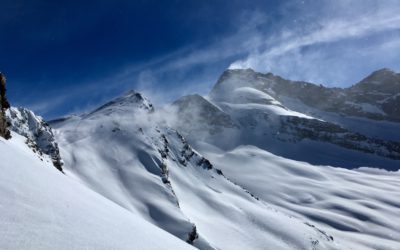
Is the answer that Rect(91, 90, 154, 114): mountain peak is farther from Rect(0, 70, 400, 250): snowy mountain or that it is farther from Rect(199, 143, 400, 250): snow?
Rect(199, 143, 400, 250): snow

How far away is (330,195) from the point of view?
153500mm

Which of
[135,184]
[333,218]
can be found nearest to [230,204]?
[135,184]

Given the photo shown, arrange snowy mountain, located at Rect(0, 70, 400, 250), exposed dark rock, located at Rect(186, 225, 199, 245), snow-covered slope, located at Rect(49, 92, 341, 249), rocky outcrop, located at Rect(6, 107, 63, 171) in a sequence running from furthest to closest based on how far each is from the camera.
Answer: rocky outcrop, located at Rect(6, 107, 63, 171) → snow-covered slope, located at Rect(49, 92, 341, 249) → exposed dark rock, located at Rect(186, 225, 199, 245) → snowy mountain, located at Rect(0, 70, 400, 250)

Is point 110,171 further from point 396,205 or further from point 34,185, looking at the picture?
point 396,205

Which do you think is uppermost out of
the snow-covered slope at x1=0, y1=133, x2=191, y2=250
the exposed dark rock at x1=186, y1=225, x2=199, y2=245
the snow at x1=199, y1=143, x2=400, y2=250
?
the snow at x1=199, y1=143, x2=400, y2=250

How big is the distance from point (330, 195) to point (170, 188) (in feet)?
301

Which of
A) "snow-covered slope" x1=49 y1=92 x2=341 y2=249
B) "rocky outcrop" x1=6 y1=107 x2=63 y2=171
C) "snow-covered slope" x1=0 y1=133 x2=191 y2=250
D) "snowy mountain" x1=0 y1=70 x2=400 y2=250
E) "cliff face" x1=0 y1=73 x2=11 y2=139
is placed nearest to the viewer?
"snow-covered slope" x1=0 y1=133 x2=191 y2=250

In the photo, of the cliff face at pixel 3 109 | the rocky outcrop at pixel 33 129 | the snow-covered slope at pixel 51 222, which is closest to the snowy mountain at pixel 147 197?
the snow-covered slope at pixel 51 222

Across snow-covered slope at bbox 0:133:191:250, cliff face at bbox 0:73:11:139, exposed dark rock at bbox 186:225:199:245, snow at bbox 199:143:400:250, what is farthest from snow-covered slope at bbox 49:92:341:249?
snow-covered slope at bbox 0:133:191:250

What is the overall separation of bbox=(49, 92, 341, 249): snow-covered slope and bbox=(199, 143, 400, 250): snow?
29554 millimetres

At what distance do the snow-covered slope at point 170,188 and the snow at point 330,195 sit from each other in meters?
29.6

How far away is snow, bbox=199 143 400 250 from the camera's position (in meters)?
123

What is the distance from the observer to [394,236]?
121m

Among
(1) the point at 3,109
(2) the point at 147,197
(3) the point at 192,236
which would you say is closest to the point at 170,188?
(2) the point at 147,197
